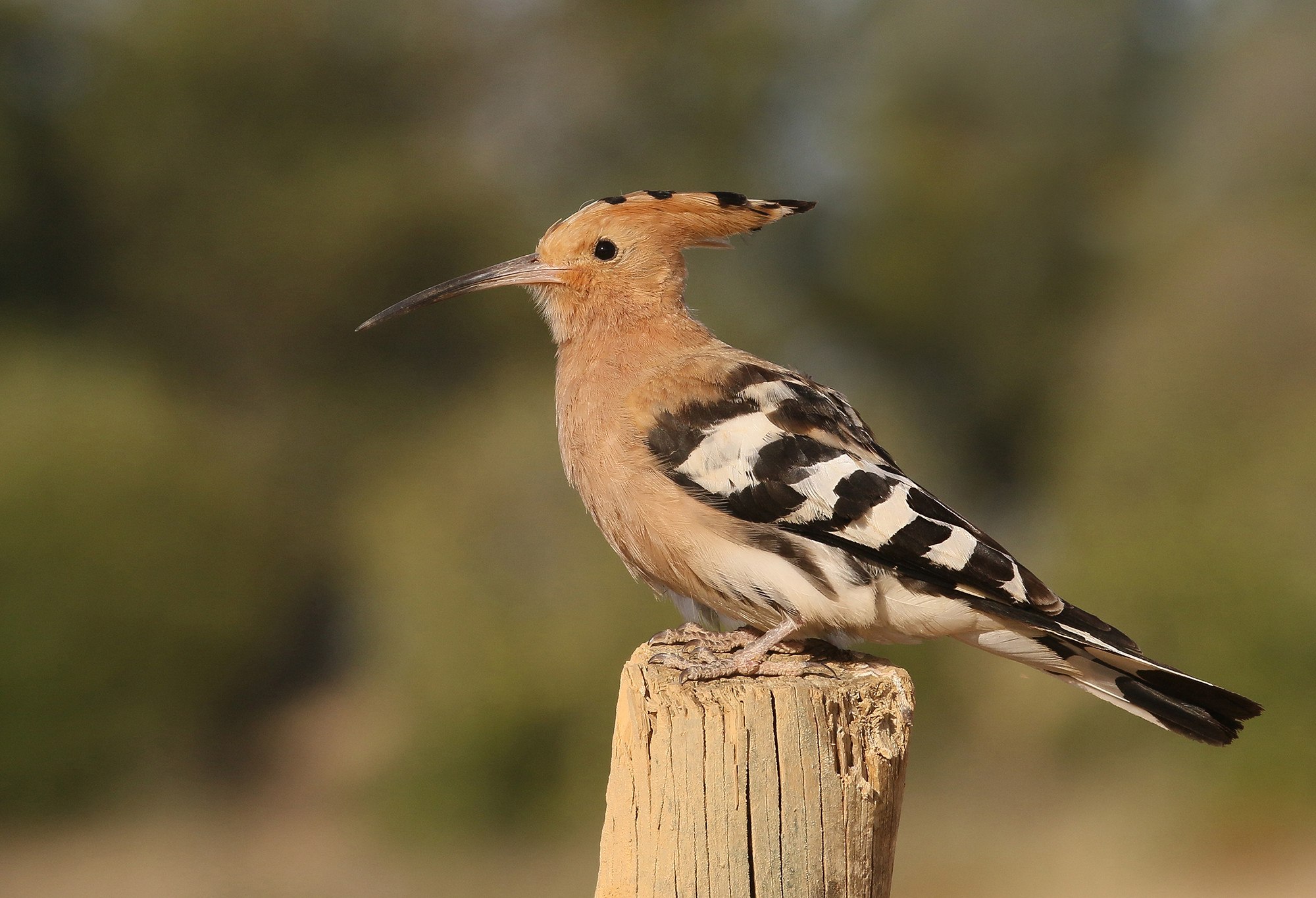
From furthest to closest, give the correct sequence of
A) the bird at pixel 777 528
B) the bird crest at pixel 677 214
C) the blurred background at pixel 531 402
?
the blurred background at pixel 531 402, the bird crest at pixel 677 214, the bird at pixel 777 528

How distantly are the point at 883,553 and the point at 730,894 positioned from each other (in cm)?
56

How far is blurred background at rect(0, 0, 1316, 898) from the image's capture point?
19.0 feet

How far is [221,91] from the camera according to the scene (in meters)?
7.94

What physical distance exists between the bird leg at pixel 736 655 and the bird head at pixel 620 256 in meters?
0.54

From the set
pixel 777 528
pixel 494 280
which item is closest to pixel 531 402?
pixel 494 280

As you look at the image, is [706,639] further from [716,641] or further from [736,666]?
[736,666]

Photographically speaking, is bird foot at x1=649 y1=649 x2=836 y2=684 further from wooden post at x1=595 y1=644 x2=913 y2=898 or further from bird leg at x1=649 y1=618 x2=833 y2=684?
wooden post at x1=595 y1=644 x2=913 y2=898

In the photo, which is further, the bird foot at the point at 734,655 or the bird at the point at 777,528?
the bird at the point at 777,528

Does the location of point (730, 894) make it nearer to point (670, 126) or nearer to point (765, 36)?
point (670, 126)

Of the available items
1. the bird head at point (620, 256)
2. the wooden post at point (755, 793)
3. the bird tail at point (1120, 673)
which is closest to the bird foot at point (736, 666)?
the wooden post at point (755, 793)

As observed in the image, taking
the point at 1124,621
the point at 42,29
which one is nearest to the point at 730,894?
the point at 1124,621

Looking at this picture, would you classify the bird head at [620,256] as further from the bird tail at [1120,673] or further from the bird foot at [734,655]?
the bird tail at [1120,673]

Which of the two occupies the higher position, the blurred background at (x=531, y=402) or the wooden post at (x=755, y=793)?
the blurred background at (x=531, y=402)

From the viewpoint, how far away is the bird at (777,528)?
1.73 metres
